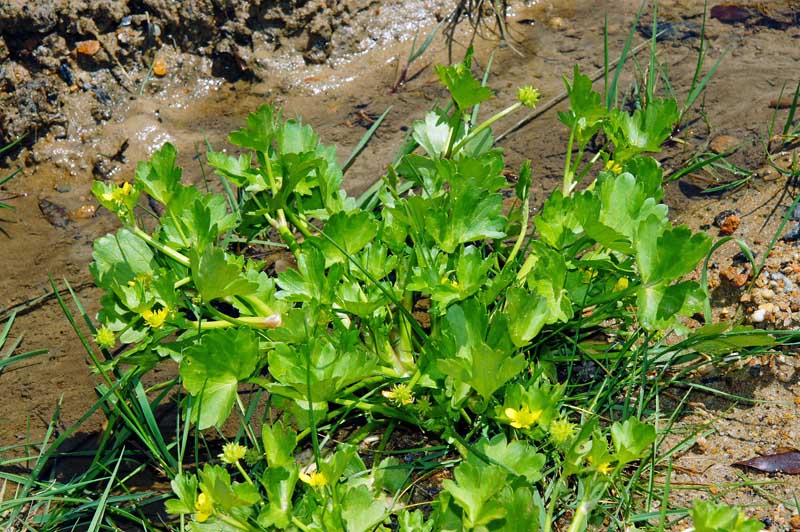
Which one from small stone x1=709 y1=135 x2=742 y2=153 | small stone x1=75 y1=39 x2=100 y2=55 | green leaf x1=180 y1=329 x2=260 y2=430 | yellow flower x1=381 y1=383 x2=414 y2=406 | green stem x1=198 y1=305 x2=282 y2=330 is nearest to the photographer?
green leaf x1=180 y1=329 x2=260 y2=430

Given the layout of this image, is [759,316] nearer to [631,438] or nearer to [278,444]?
[631,438]

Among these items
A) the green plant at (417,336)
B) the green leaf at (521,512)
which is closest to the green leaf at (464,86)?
the green plant at (417,336)

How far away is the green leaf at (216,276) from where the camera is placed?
1880 millimetres

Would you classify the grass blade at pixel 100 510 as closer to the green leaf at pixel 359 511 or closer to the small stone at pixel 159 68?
the green leaf at pixel 359 511

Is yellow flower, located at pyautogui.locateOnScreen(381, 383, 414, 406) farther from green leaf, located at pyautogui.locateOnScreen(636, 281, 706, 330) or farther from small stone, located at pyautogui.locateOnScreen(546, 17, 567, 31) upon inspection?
small stone, located at pyautogui.locateOnScreen(546, 17, 567, 31)

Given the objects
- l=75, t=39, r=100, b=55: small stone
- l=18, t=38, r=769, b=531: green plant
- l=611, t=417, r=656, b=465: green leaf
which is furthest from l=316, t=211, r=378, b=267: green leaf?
l=75, t=39, r=100, b=55: small stone

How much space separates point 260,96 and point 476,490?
8.49 ft

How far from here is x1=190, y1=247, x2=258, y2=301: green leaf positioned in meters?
1.88

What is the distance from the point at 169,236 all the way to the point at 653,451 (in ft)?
5.14

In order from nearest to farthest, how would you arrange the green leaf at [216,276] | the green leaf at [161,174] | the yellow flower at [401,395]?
the green leaf at [216,276]
the yellow flower at [401,395]
the green leaf at [161,174]

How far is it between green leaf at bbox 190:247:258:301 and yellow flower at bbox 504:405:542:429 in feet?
2.45

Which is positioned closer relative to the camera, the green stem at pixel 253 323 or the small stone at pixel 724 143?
the green stem at pixel 253 323

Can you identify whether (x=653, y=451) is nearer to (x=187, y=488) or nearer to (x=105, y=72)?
(x=187, y=488)

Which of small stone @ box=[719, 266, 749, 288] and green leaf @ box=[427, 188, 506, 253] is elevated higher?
green leaf @ box=[427, 188, 506, 253]
